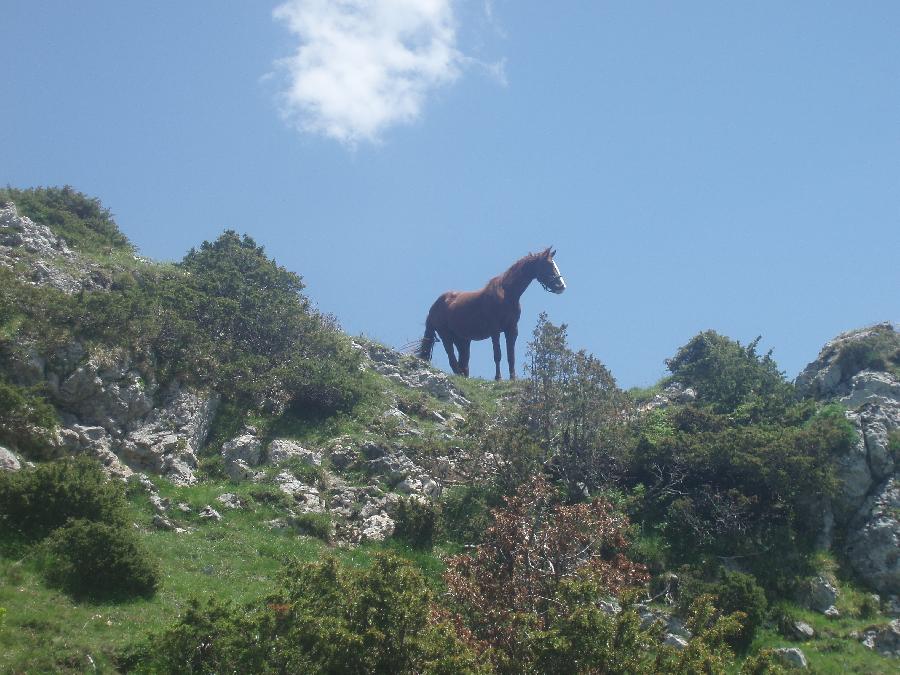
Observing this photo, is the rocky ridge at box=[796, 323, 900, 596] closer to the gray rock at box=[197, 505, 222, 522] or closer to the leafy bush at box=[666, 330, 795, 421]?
the leafy bush at box=[666, 330, 795, 421]

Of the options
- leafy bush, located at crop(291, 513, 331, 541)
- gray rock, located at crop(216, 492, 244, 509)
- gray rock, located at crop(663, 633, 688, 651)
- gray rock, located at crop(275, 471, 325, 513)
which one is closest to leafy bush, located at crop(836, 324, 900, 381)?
gray rock, located at crop(663, 633, 688, 651)

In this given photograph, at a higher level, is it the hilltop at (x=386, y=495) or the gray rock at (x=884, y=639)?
the hilltop at (x=386, y=495)

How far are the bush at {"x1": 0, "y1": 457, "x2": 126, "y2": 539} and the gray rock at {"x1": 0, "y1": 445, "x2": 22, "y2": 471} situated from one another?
592mm

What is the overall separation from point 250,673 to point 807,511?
1548 centimetres

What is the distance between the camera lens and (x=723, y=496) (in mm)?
20953

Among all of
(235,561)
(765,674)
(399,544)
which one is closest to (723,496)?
(399,544)

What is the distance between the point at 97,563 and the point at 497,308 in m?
20.8

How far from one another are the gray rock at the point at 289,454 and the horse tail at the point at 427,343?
12889 millimetres

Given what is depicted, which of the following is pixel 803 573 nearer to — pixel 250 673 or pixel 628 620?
pixel 628 620

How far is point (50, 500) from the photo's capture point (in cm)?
1498

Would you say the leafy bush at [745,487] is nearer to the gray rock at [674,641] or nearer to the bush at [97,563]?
the gray rock at [674,641]

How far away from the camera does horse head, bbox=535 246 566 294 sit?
32469 millimetres

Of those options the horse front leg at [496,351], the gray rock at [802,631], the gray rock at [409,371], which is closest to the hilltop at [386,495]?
the gray rock at [802,631]

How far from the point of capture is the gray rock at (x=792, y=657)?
15.8 meters
